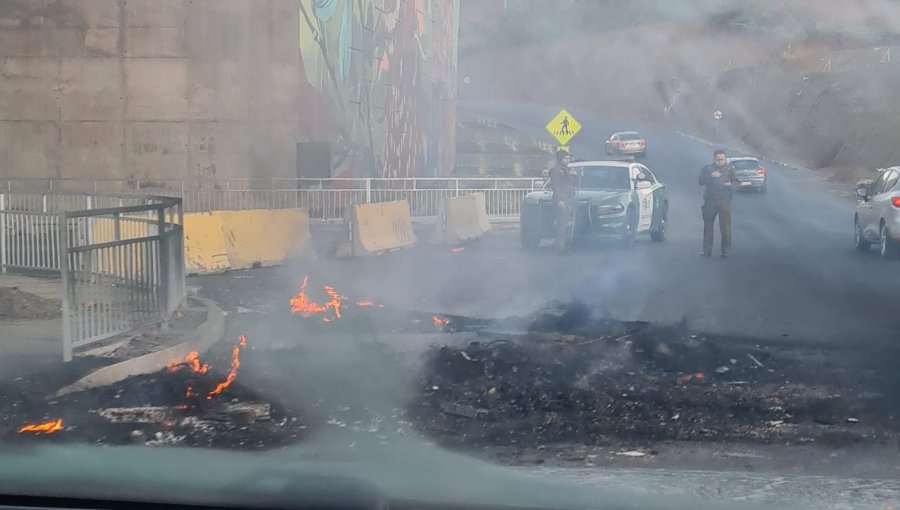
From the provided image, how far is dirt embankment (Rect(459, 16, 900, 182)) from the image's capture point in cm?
864

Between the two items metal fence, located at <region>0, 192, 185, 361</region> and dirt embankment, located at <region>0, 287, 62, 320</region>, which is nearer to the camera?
metal fence, located at <region>0, 192, 185, 361</region>

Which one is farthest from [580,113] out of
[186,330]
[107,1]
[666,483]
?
[107,1]

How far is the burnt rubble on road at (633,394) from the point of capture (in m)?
5.85

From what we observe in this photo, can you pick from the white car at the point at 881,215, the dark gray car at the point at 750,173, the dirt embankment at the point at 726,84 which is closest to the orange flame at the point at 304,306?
the dirt embankment at the point at 726,84

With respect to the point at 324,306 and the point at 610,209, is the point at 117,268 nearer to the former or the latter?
the point at 324,306

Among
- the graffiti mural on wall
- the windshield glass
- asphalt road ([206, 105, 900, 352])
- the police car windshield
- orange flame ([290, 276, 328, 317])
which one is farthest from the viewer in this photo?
the graffiti mural on wall

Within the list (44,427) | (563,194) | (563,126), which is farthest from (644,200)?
(44,427)

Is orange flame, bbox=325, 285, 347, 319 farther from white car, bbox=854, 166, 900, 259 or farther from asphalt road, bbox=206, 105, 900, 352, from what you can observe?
white car, bbox=854, 166, 900, 259

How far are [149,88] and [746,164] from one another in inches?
339

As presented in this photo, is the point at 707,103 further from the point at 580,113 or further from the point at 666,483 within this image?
the point at 666,483

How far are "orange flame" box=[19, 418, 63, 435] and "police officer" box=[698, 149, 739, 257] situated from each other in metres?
6.55

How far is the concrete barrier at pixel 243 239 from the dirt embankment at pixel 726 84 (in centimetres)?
427

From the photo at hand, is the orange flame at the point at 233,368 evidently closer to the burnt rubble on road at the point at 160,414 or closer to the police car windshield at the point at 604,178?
the burnt rubble on road at the point at 160,414

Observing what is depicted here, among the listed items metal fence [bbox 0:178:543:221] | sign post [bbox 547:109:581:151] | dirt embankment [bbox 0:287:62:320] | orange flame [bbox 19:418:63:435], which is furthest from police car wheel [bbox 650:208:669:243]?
orange flame [bbox 19:418:63:435]
